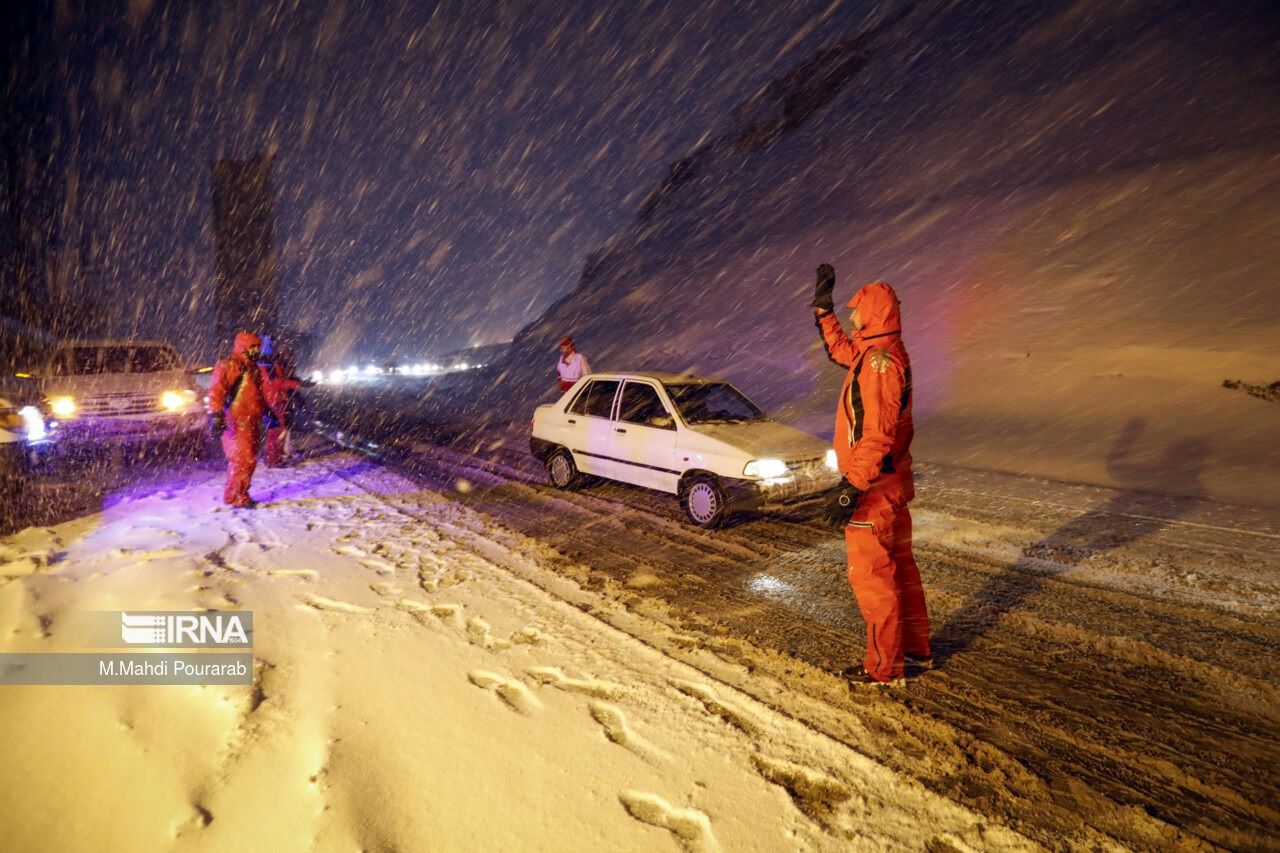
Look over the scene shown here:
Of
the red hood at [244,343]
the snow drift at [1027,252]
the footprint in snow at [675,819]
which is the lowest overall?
the footprint in snow at [675,819]

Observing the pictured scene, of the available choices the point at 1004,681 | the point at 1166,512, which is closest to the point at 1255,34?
the point at 1166,512

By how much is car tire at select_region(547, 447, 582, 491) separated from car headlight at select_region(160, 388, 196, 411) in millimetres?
5641

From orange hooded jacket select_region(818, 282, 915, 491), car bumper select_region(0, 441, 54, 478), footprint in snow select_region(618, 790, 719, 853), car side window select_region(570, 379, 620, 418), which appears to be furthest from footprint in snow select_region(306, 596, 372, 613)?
car bumper select_region(0, 441, 54, 478)

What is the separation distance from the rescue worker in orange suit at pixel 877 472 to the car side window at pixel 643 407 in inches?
141

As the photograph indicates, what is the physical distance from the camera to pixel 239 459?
719 cm

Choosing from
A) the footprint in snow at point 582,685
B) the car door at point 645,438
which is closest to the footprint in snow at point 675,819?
the footprint in snow at point 582,685

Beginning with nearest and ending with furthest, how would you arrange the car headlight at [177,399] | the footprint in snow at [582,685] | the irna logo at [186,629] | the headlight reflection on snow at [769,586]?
the footprint in snow at [582,685]
the irna logo at [186,629]
the headlight reflection on snow at [769,586]
the car headlight at [177,399]

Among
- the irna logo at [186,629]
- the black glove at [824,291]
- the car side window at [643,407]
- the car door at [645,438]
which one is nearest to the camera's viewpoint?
the irna logo at [186,629]

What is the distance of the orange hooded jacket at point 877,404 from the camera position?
10.6 feet

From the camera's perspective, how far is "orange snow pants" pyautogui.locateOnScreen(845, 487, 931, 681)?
334 centimetres

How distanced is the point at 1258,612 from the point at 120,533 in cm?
911

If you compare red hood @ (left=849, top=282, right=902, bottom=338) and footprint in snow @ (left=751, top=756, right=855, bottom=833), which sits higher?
red hood @ (left=849, top=282, right=902, bottom=338)

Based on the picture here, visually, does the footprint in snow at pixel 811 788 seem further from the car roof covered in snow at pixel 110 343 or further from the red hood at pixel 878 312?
the car roof covered in snow at pixel 110 343

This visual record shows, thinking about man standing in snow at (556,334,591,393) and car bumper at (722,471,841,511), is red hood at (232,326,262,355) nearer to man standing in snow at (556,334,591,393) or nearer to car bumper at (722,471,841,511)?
man standing in snow at (556,334,591,393)
